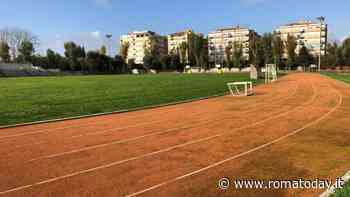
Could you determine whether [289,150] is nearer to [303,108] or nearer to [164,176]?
[164,176]

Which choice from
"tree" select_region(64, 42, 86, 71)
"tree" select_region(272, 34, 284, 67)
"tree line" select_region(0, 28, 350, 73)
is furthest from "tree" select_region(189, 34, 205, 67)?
"tree" select_region(64, 42, 86, 71)

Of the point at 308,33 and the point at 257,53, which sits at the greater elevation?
the point at 308,33

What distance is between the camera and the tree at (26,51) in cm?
10425

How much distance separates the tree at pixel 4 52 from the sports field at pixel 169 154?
102339 mm

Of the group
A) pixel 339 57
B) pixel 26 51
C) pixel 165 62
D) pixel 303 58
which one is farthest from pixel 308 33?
pixel 26 51

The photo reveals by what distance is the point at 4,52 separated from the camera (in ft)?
334

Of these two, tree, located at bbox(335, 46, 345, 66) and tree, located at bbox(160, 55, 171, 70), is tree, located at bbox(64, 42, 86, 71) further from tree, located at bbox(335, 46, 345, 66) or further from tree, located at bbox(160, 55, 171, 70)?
tree, located at bbox(335, 46, 345, 66)

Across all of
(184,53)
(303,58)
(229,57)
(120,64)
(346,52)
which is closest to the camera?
(346,52)

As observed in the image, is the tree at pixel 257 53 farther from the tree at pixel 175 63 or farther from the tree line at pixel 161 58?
the tree at pixel 175 63

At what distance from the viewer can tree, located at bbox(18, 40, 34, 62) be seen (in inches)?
4104

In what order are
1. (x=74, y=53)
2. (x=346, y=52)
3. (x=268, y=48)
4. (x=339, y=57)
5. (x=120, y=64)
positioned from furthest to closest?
1. (x=120, y=64)
2. (x=74, y=53)
3. (x=268, y=48)
4. (x=339, y=57)
5. (x=346, y=52)

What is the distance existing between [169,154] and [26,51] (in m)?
110

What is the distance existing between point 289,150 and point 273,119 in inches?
167

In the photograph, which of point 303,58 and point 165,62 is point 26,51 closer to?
point 165,62
